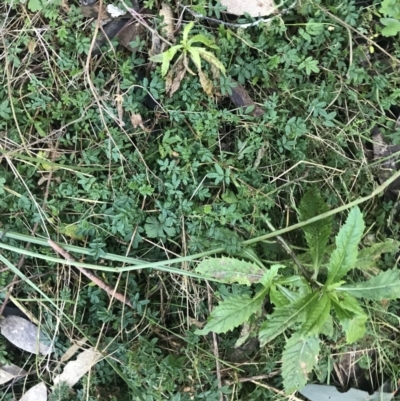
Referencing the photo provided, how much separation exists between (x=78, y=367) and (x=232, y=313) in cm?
62

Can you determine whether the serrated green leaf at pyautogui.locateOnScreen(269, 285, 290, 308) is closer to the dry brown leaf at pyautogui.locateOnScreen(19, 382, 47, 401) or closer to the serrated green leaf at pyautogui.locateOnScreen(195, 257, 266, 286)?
the serrated green leaf at pyautogui.locateOnScreen(195, 257, 266, 286)

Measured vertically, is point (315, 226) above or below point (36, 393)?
above

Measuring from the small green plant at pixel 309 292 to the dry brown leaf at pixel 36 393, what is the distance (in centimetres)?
67

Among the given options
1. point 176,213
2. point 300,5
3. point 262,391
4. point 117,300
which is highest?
point 300,5

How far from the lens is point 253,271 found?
1698 millimetres

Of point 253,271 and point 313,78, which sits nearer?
point 253,271

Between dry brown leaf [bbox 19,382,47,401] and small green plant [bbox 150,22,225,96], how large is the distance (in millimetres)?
1170

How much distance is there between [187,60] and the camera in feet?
5.85

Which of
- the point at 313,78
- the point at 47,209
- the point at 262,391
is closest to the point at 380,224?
the point at 313,78

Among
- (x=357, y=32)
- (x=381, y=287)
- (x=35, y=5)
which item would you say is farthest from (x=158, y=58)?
(x=381, y=287)

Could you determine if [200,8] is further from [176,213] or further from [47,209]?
[47,209]

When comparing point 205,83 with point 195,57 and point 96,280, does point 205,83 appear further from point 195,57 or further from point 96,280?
point 96,280

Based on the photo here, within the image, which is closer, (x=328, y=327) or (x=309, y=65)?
(x=328, y=327)

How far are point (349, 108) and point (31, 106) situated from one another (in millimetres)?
1164
